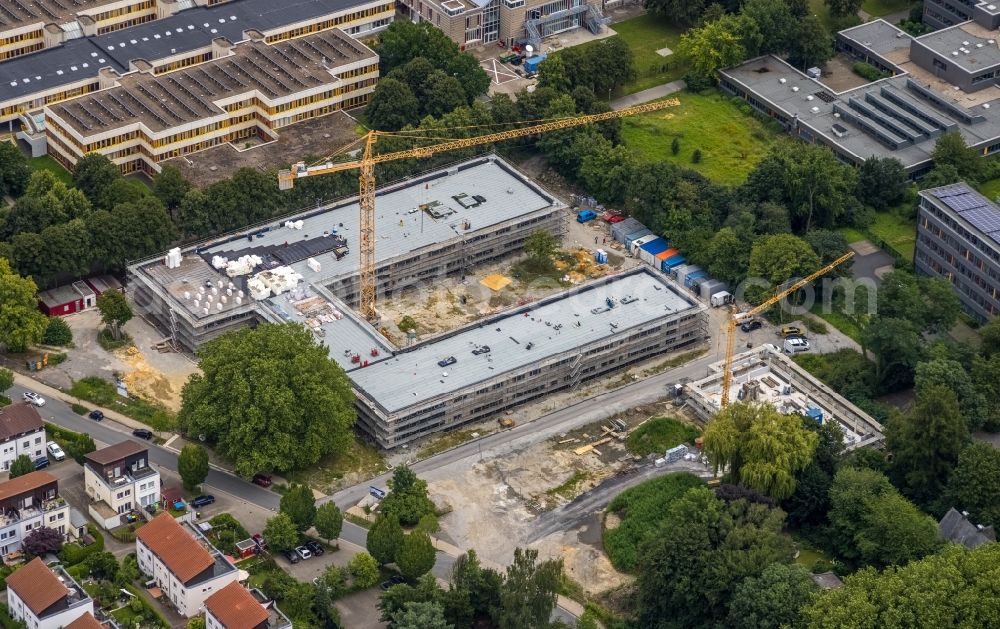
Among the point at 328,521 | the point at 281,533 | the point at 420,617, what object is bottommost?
the point at 281,533

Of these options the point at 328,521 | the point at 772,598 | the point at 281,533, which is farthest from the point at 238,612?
the point at 772,598

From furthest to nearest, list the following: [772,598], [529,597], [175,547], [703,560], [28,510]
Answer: [28,510]
[703,560]
[175,547]
[529,597]
[772,598]

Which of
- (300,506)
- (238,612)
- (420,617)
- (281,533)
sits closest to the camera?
(238,612)

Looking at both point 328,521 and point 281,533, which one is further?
point 328,521

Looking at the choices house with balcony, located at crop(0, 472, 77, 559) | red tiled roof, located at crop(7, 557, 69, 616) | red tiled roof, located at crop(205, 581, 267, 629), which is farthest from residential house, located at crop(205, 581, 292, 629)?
house with balcony, located at crop(0, 472, 77, 559)

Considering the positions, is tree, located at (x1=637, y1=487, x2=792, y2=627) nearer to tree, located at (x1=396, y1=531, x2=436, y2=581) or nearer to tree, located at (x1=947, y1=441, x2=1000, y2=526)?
tree, located at (x1=947, y1=441, x2=1000, y2=526)

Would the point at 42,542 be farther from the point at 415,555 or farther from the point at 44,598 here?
the point at 415,555

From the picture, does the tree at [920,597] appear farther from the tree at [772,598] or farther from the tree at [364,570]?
the tree at [364,570]
